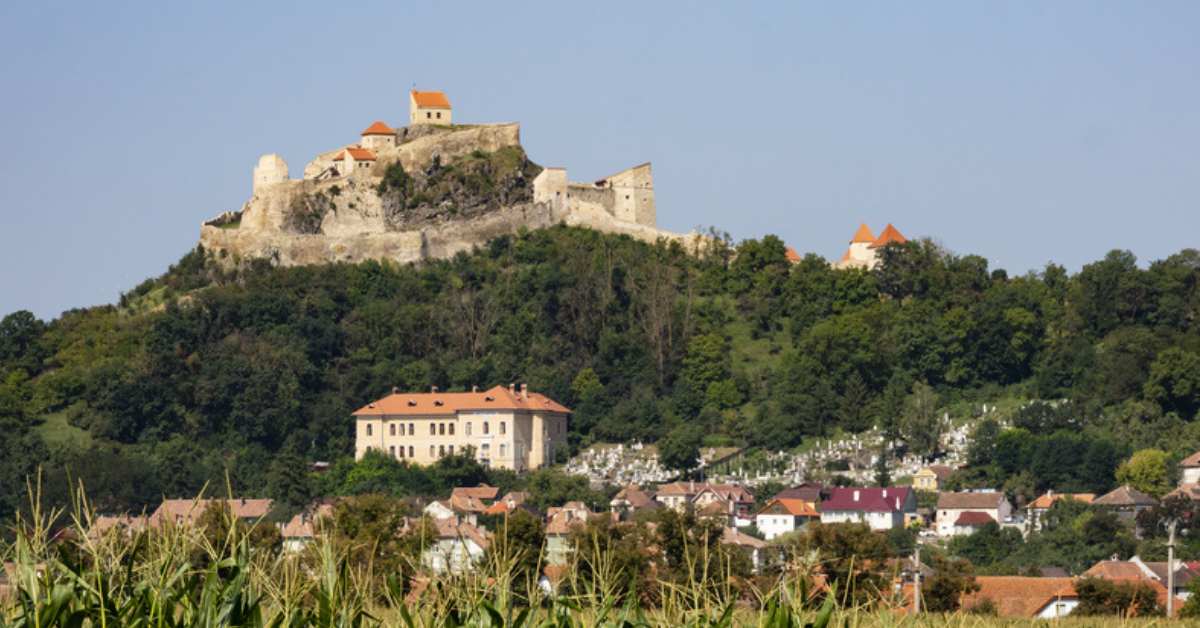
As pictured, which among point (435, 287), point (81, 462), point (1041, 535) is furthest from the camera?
point (435, 287)

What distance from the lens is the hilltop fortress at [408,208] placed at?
79500 mm

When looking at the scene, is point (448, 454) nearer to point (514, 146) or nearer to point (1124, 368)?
point (514, 146)

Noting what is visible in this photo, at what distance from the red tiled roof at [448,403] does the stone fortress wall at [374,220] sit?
12.2m

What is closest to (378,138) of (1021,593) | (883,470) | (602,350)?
(602,350)

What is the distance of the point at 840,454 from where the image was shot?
65.2 meters

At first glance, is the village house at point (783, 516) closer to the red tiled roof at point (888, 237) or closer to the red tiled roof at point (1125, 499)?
the red tiled roof at point (1125, 499)

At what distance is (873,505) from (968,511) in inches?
135

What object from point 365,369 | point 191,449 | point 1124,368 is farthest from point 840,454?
point 191,449

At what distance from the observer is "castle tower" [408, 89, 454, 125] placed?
84.9 meters

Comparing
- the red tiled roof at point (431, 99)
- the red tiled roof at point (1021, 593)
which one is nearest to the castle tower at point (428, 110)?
the red tiled roof at point (431, 99)

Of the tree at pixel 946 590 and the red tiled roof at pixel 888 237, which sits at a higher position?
the red tiled roof at pixel 888 237

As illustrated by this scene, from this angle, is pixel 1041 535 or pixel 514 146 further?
pixel 514 146

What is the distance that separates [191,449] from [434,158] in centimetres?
2173

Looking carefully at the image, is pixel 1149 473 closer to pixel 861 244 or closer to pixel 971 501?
pixel 971 501
